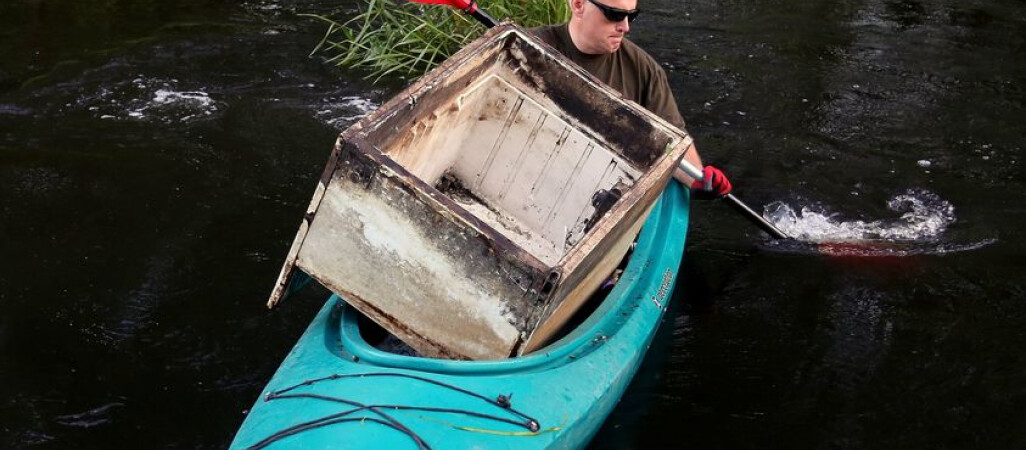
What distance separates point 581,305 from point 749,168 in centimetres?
215

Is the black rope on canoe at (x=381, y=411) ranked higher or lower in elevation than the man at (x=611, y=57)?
lower

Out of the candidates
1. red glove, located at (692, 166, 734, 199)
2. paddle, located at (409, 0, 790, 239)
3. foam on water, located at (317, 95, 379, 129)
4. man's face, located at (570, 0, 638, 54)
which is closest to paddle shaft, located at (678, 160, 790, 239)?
paddle, located at (409, 0, 790, 239)

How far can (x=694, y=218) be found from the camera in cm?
482

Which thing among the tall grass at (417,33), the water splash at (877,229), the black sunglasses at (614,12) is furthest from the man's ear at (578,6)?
the tall grass at (417,33)

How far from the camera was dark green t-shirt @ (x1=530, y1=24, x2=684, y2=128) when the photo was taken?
3738mm

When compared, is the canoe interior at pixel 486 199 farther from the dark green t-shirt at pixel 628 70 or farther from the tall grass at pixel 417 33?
the tall grass at pixel 417 33

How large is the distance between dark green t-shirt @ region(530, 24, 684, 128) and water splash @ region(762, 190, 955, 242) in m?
1.19

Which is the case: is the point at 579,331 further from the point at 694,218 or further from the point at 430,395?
the point at 694,218

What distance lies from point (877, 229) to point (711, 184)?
44.8 inches

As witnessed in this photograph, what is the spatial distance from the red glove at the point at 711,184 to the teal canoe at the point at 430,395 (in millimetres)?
1055

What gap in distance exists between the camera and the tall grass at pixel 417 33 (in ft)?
18.6

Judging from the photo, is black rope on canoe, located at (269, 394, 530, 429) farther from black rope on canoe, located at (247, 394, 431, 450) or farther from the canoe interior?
the canoe interior

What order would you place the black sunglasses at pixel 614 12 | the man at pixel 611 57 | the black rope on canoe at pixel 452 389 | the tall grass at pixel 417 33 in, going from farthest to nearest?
the tall grass at pixel 417 33
the man at pixel 611 57
the black sunglasses at pixel 614 12
the black rope on canoe at pixel 452 389

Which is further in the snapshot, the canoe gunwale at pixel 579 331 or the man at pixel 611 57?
the man at pixel 611 57
